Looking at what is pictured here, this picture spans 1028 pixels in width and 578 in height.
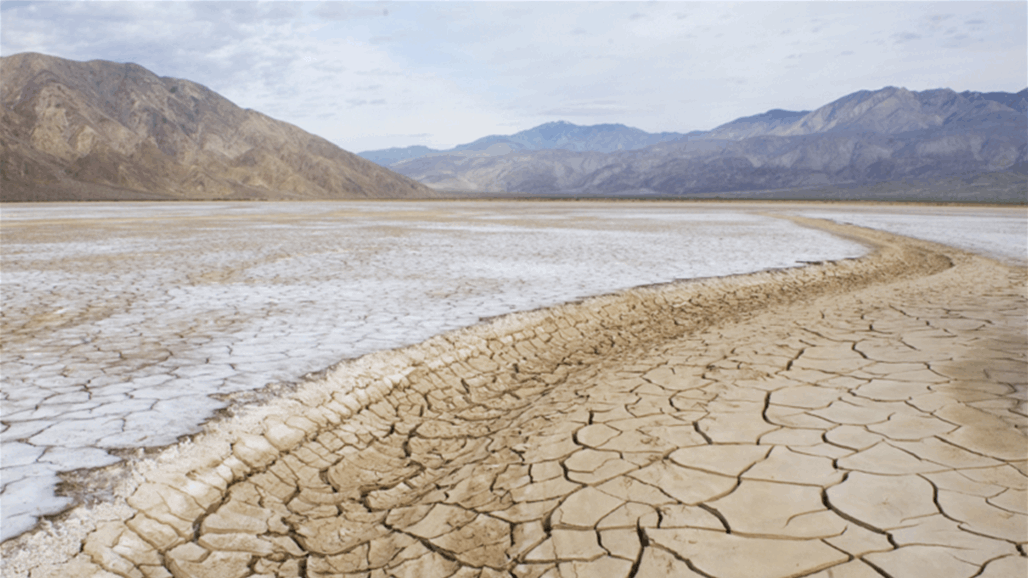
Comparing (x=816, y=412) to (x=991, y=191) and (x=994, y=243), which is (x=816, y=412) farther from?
(x=991, y=191)

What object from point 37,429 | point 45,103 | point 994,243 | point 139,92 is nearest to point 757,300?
point 37,429

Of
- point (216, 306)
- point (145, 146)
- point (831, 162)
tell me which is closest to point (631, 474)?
point (216, 306)

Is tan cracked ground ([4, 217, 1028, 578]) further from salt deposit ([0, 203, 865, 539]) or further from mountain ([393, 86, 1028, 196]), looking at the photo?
mountain ([393, 86, 1028, 196])

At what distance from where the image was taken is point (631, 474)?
2531 mm

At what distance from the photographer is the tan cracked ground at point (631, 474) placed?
202cm

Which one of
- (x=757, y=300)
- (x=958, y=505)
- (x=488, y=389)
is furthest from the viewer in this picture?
(x=757, y=300)

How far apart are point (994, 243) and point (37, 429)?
1532 centimetres

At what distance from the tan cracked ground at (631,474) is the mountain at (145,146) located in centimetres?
6358

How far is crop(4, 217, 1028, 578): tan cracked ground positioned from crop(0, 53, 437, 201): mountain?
209ft

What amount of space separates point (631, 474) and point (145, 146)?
8257 centimetres

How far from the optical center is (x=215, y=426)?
3012 mm

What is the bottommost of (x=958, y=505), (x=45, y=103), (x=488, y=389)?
(x=488, y=389)

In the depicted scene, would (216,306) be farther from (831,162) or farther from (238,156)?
(831,162)

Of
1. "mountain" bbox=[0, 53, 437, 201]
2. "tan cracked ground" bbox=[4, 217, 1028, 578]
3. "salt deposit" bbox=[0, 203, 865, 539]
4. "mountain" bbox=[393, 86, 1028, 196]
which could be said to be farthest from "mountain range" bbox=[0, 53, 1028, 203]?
"tan cracked ground" bbox=[4, 217, 1028, 578]
